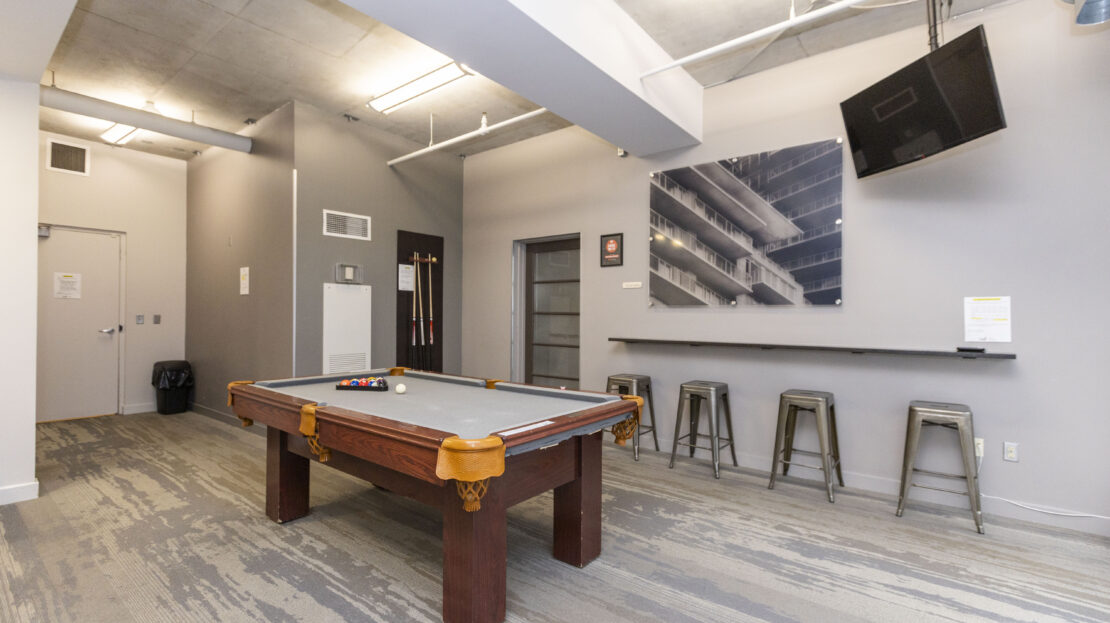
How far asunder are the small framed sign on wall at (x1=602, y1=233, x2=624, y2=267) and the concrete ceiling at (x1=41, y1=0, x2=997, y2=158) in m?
1.08

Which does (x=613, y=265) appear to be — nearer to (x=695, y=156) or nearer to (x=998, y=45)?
(x=695, y=156)

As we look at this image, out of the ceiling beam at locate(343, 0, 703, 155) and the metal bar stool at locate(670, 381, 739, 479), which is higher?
the ceiling beam at locate(343, 0, 703, 155)

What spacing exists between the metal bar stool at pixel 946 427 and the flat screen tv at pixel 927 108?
1468mm

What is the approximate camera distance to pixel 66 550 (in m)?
2.53

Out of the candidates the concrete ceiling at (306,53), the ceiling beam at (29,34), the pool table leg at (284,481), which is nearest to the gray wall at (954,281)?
the concrete ceiling at (306,53)

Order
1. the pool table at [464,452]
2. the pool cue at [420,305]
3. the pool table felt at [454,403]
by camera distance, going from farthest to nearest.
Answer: the pool cue at [420,305] < the pool table felt at [454,403] < the pool table at [464,452]

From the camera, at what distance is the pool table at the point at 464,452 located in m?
1.79

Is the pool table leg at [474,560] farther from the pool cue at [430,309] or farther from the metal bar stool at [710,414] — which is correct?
the pool cue at [430,309]

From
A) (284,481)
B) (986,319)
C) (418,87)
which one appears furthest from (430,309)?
(986,319)

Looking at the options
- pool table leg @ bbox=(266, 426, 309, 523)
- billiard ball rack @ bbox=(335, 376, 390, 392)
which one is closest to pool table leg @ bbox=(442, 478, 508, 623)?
billiard ball rack @ bbox=(335, 376, 390, 392)

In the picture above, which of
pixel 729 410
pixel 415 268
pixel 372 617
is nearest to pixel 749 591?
pixel 372 617

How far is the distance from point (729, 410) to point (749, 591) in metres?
1.88

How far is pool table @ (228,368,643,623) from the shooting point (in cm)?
179

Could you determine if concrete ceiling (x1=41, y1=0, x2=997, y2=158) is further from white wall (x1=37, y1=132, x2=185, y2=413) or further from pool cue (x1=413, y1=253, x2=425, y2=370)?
pool cue (x1=413, y1=253, x2=425, y2=370)
